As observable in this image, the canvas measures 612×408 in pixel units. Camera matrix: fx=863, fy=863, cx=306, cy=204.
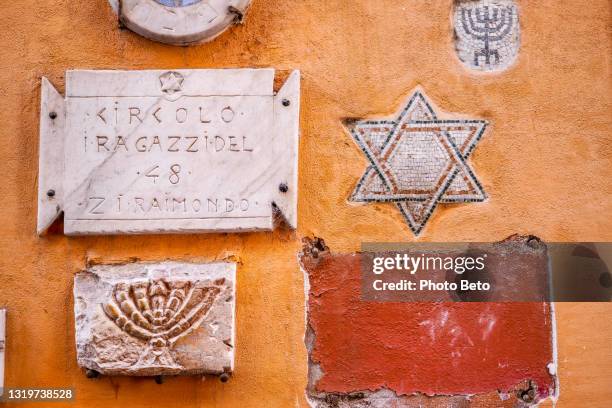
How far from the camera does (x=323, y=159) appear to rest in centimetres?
350

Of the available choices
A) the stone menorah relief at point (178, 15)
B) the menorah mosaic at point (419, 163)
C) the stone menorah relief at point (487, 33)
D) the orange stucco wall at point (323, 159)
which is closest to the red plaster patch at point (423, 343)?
the orange stucco wall at point (323, 159)

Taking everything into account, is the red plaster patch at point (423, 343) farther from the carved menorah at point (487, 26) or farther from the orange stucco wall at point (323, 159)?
the carved menorah at point (487, 26)

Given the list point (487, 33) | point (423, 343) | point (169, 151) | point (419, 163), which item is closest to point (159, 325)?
point (169, 151)

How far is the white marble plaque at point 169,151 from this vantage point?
3.41m

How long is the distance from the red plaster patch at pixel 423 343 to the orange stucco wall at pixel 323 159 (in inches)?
3.7

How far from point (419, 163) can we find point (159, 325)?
1.21 metres

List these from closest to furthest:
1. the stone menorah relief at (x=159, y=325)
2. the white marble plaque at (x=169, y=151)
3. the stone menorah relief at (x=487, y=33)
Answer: the stone menorah relief at (x=159, y=325)
the white marble plaque at (x=169, y=151)
the stone menorah relief at (x=487, y=33)

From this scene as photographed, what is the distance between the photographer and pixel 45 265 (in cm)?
348

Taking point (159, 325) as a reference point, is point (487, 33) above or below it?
above

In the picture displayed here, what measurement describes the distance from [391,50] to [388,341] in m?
1.18

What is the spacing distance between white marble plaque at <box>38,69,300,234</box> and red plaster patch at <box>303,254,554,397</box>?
1.33 feet

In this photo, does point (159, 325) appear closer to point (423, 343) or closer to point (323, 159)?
point (323, 159)

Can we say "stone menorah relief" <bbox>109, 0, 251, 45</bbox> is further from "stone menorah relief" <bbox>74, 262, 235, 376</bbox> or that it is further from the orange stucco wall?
"stone menorah relief" <bbox>74, 262, 235, 376</bbox>

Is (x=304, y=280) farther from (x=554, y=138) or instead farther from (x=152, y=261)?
(x=554, y=138)
